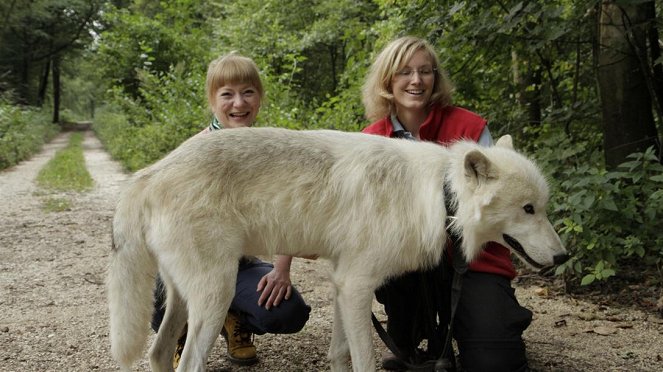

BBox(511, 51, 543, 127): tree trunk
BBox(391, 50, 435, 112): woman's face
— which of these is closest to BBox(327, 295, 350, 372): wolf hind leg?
BBox(391, 50, 435, 112): woman's face

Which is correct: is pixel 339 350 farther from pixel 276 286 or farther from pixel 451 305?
pixel 451 305

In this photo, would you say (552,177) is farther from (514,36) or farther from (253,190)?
(253,190)

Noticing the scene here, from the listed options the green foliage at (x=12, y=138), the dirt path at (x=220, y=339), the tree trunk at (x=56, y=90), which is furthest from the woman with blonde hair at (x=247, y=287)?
the tree trunk at (x=56, y=90)

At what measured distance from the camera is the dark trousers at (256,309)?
126 inches

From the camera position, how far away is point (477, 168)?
107 inches

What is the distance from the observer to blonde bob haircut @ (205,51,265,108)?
3668 mm

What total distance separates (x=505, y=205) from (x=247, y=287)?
158cm

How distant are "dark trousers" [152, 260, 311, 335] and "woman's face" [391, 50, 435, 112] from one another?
1.37 meters

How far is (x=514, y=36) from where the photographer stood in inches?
176

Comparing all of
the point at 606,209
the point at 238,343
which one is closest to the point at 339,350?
→ the point at 238,343

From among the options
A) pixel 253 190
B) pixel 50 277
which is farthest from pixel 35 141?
pixel 253 190

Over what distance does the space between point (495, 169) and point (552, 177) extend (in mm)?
1971

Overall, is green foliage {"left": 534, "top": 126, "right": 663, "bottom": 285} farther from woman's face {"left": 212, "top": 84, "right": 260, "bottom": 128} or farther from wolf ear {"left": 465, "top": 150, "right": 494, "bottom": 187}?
woman's face {"left": 212, "top": 84, "right": 260, "bottom": 128}

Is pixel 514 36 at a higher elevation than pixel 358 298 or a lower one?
higher
